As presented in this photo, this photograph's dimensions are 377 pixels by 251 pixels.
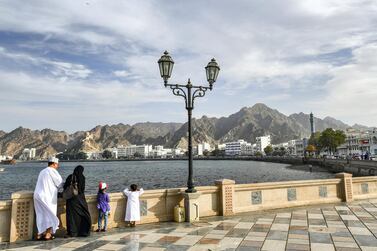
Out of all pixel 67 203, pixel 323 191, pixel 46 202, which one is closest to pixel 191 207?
pixel 67 203

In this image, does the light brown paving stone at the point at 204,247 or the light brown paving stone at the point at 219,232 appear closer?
the light brown paving stone at the point at 204,247

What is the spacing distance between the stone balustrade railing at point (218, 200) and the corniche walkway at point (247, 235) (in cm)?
51

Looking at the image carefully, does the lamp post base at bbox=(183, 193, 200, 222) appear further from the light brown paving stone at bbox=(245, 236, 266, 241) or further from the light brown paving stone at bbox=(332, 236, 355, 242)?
the light brown paving stone at bbox=(332, 236, 355, 242)

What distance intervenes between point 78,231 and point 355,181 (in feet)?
43.8

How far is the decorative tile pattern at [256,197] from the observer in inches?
498

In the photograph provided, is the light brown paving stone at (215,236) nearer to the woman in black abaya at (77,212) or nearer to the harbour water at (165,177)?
the woman in black abaya at (77,212)

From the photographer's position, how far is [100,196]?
31.4ft

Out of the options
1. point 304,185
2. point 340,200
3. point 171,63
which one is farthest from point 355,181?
point 171,63

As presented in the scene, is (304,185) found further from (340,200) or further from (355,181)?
(355,181)

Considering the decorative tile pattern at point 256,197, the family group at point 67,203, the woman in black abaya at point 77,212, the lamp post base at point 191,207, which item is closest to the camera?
the family group at point 67,203

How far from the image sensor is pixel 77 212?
29.1ft

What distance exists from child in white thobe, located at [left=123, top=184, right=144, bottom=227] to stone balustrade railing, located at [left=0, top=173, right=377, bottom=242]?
27 cm

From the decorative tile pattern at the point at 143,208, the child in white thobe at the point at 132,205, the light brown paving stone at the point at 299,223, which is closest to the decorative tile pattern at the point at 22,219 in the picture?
the child in white thobe at the point at 132,205

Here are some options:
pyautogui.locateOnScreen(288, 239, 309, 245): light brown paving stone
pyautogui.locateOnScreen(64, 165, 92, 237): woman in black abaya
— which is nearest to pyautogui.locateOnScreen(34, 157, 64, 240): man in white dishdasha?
pyautogui.locateOnScreen(64, 165, 92, 237): woman in black abaya
